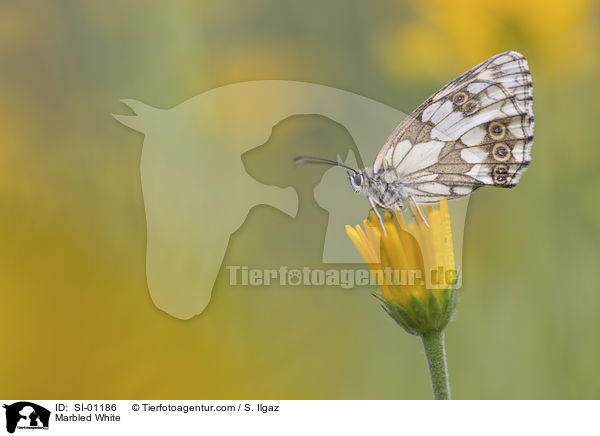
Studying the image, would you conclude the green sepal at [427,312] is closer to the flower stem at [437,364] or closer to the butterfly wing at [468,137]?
the flower stem at [437,364]

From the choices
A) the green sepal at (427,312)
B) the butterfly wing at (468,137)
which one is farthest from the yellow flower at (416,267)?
the butterfly wing at (468,137)

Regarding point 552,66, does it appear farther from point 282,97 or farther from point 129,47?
point 129,47

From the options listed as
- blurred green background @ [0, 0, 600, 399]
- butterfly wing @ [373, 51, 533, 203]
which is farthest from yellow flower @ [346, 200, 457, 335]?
blurred green background @ [0, 0, 600, 399]

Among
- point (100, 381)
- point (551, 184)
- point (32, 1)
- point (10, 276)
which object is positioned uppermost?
point (32, 1)

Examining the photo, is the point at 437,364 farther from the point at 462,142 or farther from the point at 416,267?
the point at 462,142

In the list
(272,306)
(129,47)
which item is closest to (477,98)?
(272,306)
